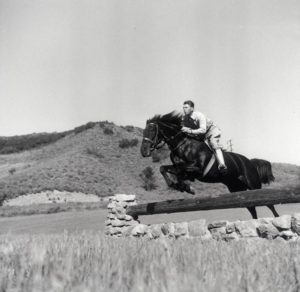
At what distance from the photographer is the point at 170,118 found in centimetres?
1084

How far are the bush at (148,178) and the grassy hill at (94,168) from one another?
0.50m

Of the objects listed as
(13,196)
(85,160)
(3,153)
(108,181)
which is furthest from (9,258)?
(3,153)

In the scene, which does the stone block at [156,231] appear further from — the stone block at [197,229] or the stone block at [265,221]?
the stone block at [265,221]

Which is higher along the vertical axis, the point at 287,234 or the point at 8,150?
the point at 8,150

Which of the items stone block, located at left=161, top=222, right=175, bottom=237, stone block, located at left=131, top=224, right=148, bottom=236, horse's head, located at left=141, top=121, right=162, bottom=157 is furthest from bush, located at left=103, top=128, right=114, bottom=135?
stone block, located at left=161, top=222, right=175, bottom=237

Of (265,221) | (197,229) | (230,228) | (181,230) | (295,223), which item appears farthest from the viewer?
(181,230)

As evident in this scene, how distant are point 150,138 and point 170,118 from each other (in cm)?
79

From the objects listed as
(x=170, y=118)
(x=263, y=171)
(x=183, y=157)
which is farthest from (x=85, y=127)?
(x=183, y=157)

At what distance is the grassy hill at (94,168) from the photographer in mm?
49344

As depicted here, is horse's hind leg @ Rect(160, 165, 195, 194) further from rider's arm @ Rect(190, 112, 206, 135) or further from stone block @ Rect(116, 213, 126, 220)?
stone block @ Rect(116, 213, 126, 220)

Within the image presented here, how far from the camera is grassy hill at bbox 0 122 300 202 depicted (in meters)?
49.3

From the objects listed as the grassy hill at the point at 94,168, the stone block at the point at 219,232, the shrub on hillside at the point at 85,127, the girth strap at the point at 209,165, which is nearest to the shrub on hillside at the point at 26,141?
the grassy hill at the point at 94,168

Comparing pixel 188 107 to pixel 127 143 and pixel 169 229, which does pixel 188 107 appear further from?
pixel 127 143

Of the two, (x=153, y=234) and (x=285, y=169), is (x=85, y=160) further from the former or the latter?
(x=153, y=234)
